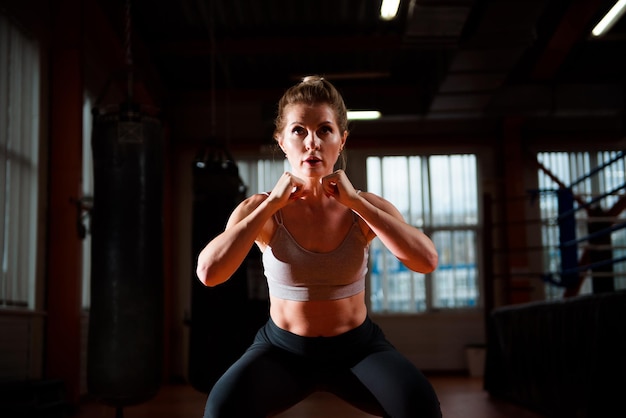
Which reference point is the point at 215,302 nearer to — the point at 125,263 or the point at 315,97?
the point at 125,263

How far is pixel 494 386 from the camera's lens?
20.1ft

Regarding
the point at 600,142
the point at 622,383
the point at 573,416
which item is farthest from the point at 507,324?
the point at 600,142

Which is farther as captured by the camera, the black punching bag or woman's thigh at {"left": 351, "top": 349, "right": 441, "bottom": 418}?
the black punching bag

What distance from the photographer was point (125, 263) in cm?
394

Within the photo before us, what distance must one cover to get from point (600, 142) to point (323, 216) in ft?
28.9

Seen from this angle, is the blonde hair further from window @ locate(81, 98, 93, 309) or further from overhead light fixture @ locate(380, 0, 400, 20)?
window @ locate(81, 98, 93, 309)

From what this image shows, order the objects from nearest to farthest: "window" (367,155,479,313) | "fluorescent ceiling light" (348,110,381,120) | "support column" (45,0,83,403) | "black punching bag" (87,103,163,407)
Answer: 1. "black punching bag" (87,103,163,407)
2. "support column" (45,0,83,403)
3. "fluorescent ceiling light" (348,110,381,120)
4. "window" (367,155,479,313)

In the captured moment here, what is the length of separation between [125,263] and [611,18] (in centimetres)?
495

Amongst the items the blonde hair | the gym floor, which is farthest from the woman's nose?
the gym floor

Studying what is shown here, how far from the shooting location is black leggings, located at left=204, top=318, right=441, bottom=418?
1.78m

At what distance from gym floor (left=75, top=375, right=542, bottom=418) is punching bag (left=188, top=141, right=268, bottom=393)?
1.31ft

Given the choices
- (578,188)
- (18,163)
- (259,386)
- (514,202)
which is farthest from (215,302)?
(578,188)

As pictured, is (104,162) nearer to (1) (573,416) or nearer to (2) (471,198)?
(1) (573,416)

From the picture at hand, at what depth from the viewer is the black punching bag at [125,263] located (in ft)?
12.7
